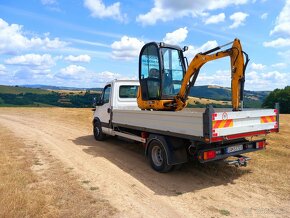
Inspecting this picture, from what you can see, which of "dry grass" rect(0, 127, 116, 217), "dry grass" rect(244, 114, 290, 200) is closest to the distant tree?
"dry grass" rect(244, 114, 290, 200)

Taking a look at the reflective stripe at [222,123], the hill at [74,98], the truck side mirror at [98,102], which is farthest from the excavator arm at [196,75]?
the truck side mirror at [98,102]

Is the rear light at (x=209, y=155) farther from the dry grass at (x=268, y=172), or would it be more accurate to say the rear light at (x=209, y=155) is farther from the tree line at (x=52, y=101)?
the tree line at (x=52, y=101)

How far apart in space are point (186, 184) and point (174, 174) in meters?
0.72

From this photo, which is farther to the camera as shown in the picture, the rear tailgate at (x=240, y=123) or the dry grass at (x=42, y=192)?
the rear tailgate at (x=240, y=123)

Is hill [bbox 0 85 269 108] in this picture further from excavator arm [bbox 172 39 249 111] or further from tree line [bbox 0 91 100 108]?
excavator arm [bbox 172 39 249 111]

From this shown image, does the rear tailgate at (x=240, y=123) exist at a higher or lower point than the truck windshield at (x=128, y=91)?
lower

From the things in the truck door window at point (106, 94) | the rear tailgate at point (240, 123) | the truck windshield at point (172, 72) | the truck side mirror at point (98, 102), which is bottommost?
the rear tailgate at point (240, 123)

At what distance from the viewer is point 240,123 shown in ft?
21.2

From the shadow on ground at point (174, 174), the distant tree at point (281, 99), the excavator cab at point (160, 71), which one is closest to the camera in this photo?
the shadow on ground at point (174, 174)

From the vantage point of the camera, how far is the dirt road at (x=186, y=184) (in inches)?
204

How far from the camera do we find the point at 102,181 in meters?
6.65

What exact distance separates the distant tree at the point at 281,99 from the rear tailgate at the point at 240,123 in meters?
46.3

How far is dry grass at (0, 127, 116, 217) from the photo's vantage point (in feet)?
16.4

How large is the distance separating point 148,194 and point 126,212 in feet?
3.21
